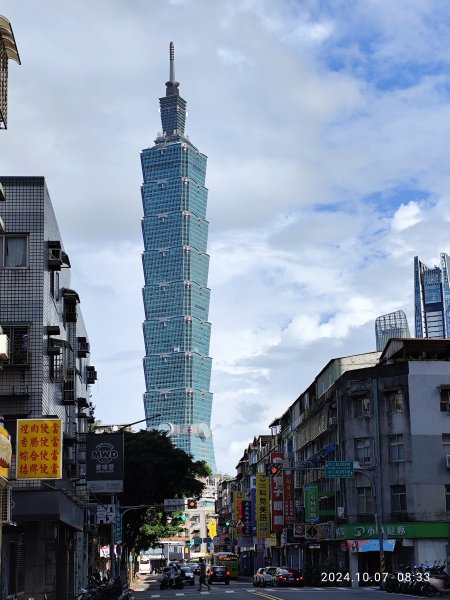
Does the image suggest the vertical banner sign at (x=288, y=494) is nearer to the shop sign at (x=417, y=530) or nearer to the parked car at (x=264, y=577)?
the parked car at (x=264, y=577)

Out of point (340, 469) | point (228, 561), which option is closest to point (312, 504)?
point (228, 561)

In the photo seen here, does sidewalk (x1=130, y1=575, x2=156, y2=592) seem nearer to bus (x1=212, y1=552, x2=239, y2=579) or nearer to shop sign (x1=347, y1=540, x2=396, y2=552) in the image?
bus (x1=212, y1=552, x2=239, y2=579)

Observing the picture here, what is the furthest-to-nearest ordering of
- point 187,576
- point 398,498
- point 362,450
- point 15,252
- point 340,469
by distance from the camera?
point 187,576
point 362,450
point 398,498
point 340,469
point 15,252

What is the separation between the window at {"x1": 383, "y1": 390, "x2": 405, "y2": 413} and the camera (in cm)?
6488

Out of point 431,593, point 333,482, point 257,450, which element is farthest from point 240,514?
A: point 431,593

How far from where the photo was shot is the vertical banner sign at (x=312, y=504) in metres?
76.2

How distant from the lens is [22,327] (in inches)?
1459

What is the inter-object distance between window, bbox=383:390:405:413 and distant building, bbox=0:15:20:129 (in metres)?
45.1

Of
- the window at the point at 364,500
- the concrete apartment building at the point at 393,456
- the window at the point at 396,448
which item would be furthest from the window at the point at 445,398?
the window at the point at 364,500

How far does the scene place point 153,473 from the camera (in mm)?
71938

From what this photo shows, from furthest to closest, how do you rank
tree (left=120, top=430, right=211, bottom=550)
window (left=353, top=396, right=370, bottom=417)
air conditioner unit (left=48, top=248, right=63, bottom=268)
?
tree (left=120, top=430, right=211, bottom=550) → window (left=353, top=396, right=370, bottom=417) → air conditioner unit (left=48, top=248, right=63, bottom=268)

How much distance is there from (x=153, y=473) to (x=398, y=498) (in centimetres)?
1873

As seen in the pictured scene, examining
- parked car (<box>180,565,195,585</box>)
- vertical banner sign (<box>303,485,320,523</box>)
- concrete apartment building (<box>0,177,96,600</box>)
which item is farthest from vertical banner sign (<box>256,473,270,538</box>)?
concrete apartment building (<box>0,177,96,600</box>)

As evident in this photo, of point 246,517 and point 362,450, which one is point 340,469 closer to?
point 362,450
